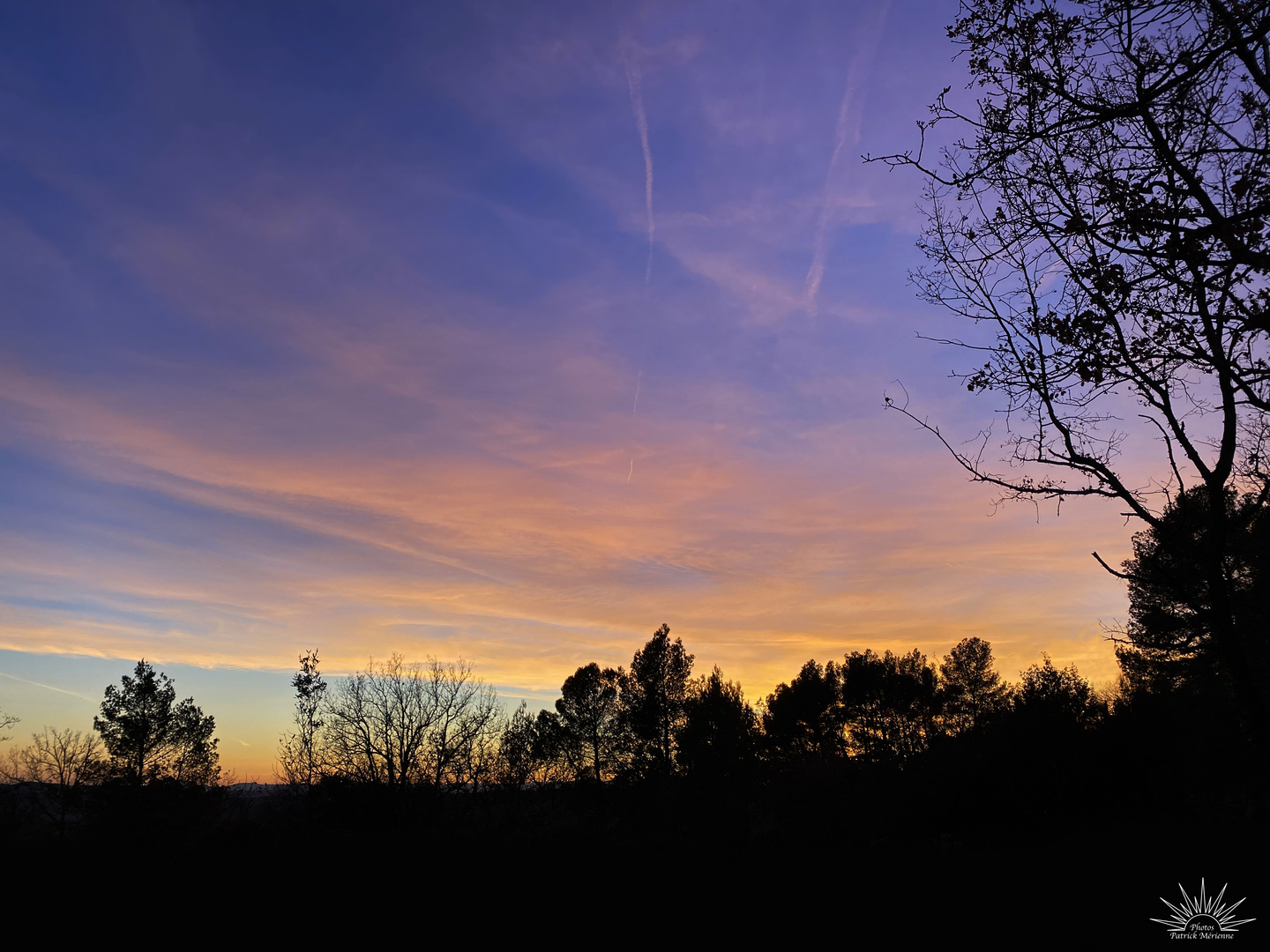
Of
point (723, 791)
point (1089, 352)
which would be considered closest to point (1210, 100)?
point (1089, 352)

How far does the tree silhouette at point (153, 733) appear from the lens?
39969mm

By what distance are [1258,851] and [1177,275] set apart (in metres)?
11.0

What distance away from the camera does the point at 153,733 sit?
135ft

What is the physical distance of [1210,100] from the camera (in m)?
5.85

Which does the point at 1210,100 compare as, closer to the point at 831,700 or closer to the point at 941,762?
the point at 941,762

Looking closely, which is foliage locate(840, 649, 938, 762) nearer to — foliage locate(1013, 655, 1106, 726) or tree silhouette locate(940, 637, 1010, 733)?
tree silhouette locate(940, 637, 1010, 733)

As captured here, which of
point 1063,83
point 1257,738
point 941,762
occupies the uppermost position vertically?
point 1063,83
